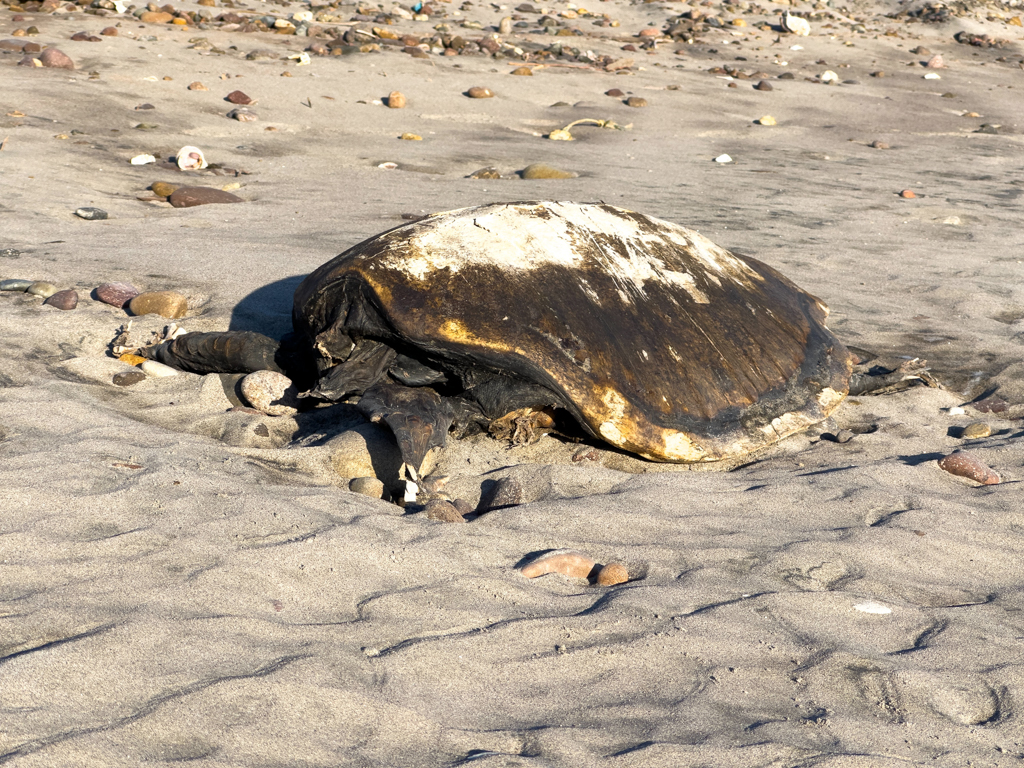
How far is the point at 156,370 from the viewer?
11.8ft

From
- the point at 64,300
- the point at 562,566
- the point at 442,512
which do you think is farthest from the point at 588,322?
the point at 64,300

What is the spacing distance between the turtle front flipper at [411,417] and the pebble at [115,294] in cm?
175

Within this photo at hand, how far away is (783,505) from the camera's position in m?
2.81

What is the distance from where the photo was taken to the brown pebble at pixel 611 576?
2312 mm

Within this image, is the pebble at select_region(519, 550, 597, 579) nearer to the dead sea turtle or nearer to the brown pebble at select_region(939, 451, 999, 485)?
the dead sea turtle

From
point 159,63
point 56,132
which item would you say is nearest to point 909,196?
point 56,132

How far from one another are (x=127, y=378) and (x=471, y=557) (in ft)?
6.27

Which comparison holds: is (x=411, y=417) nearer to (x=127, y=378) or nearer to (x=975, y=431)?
(x=127, y=378)

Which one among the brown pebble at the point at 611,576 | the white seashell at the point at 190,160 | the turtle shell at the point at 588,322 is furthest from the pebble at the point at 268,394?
the white seashell at the point at 190,160

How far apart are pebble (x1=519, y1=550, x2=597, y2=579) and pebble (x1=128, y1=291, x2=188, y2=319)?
256cm

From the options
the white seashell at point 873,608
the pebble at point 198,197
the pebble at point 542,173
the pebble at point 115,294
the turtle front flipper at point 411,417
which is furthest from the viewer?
the pebble at point 542,173

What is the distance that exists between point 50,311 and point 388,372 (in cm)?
182

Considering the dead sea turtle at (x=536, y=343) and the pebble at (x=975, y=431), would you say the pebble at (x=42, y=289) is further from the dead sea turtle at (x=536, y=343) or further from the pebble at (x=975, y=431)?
the pebble at (x=975, y=431)

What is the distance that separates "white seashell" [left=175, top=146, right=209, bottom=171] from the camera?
6.79 metres
